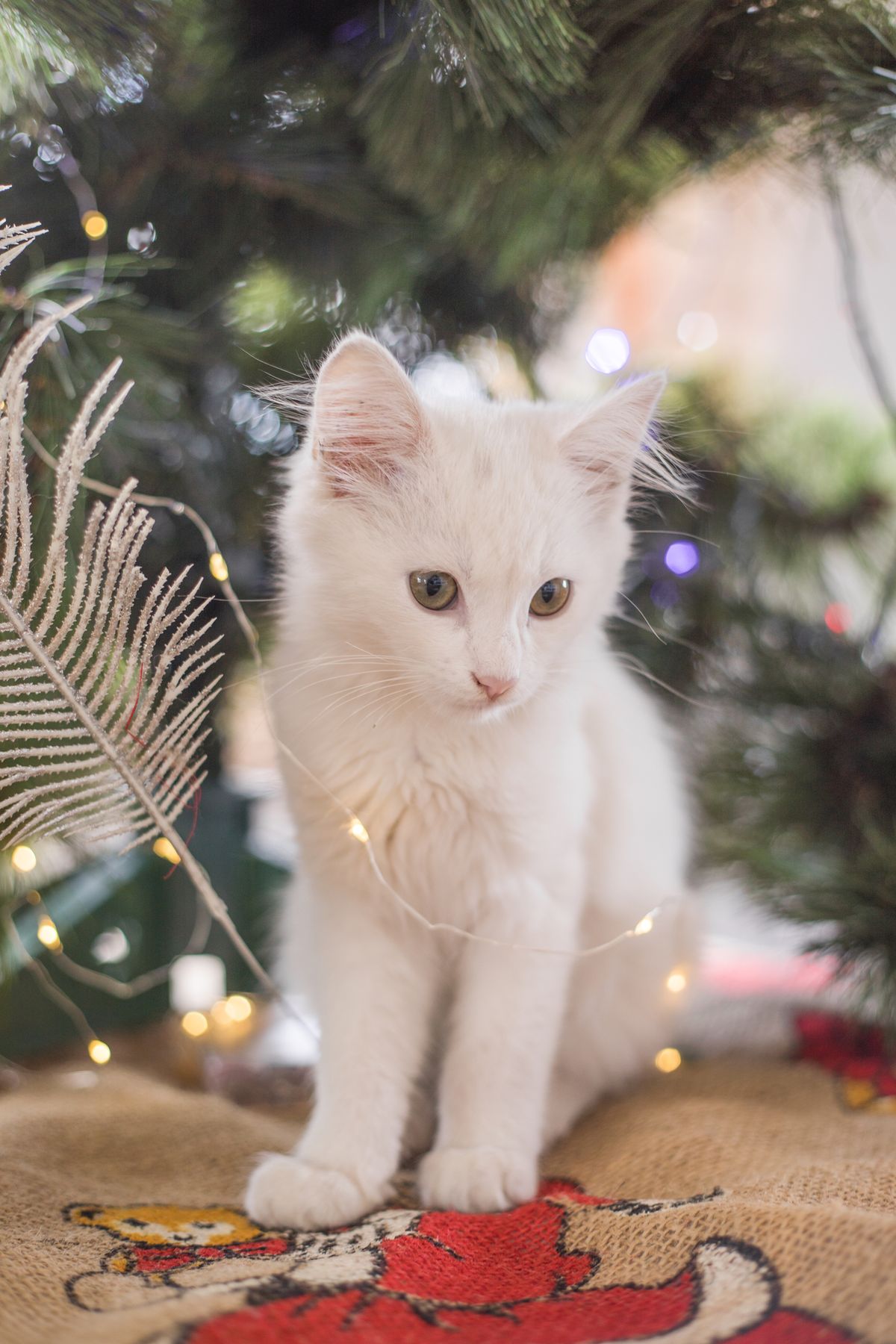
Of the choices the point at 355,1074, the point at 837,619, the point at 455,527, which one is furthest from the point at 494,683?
the point at 837,619

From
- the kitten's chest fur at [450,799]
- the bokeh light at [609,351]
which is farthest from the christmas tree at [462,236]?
the kitten's chest fur at [450,799]

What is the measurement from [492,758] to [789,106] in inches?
24.3

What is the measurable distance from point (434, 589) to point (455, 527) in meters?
0.05

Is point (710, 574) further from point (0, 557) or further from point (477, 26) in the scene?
point (0, 557)

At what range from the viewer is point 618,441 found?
0.91 meters

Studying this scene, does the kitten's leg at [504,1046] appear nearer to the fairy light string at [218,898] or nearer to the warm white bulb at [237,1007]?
the fairy light string at [218,898]

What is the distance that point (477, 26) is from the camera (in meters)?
0.74

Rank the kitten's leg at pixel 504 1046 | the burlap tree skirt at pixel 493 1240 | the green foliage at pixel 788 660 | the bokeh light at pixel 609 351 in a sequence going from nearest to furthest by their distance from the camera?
the burlap tree skirt at pixel 493 1240
the kitten's leg at pixel 504 1046
the green foliage at pixel 788 660
the bokeh light at pixel 609 351

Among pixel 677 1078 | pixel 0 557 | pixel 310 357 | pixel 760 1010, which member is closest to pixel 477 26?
pixel 310 357

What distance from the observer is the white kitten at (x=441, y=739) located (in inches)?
32.5

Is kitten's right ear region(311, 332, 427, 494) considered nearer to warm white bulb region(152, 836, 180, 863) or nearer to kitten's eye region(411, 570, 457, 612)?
kitten's eye region(411, 570, 457, 612)

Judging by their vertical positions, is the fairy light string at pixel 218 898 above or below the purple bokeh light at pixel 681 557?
below

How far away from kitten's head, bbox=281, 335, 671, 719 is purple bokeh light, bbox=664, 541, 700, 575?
0.94 feet

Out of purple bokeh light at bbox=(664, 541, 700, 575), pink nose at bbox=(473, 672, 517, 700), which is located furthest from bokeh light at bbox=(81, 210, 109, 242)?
purple bokeh light at bbox=(664, 541, 700, 575)
